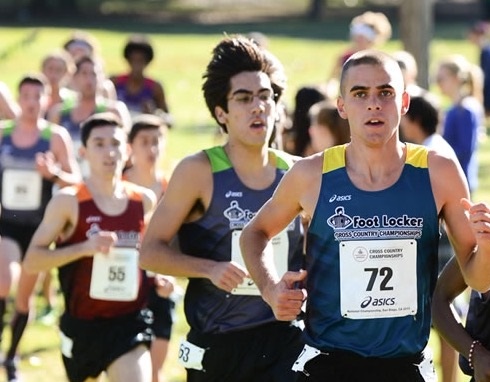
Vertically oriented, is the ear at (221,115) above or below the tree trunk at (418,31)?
below

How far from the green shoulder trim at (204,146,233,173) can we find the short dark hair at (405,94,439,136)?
2563 millimetres

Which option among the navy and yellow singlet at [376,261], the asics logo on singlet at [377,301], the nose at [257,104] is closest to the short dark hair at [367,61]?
the navy and yellow singlet at [376,261]

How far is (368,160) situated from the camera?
16.3 feet

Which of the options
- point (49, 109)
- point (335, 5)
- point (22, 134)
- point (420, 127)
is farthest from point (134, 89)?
point (335, 5)

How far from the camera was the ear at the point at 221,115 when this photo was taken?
20.6 feet

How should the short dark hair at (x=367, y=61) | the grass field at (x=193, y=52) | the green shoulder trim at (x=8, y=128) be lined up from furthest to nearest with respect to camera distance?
the grass field at (x=193, y=52), the green shoulder trim at (x=8, y=128), the short dark hair at (x=367, y=61)

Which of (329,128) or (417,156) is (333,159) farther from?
(329,128)

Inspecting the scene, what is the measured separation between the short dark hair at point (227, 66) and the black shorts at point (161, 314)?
241 centimetres

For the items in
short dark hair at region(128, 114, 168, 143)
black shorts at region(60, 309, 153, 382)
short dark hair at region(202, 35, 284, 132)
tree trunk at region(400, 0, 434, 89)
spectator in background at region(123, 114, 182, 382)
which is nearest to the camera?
short dark hair at region(202, 35, 284, 132)

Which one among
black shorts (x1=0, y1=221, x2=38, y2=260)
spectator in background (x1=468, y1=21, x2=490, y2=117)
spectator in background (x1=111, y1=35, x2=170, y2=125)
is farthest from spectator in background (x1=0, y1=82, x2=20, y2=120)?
spectator in background (x1=468, y1=21, x2=490, y2=117)

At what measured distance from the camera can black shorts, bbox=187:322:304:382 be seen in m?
6.06

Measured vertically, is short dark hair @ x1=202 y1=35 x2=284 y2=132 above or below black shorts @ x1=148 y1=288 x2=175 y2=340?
above

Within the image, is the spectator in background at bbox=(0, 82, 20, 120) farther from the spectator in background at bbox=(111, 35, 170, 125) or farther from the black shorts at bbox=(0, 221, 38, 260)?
the spectator in background at bbox=(111, 35, 170, 125)

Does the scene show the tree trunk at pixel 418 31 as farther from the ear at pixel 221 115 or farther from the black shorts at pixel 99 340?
the ear at pixel 221 115
